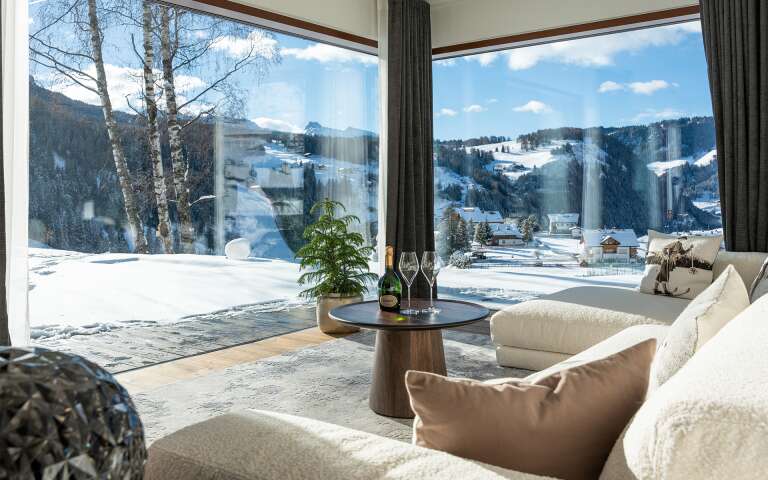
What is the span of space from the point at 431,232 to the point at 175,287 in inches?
96.2

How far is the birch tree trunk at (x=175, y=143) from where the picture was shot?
435 centimetres

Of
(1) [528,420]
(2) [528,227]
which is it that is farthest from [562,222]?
(1) [528,420]

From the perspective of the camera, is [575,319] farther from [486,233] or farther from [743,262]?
[486,233]

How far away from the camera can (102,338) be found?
403 centimetres

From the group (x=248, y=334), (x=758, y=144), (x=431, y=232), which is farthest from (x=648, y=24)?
(x=248, y=334)

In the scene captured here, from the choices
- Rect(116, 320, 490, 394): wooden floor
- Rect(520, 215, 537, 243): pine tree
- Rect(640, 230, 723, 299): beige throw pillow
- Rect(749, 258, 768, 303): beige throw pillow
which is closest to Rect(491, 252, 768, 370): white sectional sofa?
Rect(640, 230, 723, 299): beige throw pillow

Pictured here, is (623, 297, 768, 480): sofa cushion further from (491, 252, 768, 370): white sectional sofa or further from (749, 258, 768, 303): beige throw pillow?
(491, 252, 768, 370): white sectional sofa

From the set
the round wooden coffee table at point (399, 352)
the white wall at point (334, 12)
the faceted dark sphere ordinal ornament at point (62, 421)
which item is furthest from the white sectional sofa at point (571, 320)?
the faceted dark sphere ordinal ornament at point (62, 421)

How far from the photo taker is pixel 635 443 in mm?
798

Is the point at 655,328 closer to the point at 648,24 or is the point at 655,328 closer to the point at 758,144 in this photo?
the point at 758,144

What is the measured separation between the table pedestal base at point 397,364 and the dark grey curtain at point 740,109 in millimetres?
2680

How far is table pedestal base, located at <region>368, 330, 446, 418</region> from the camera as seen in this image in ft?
10.1

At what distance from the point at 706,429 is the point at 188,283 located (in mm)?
4146

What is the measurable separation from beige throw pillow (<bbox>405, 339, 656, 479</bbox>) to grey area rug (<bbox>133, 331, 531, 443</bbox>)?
1.79 m
